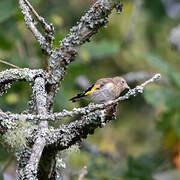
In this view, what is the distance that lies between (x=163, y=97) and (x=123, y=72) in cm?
183

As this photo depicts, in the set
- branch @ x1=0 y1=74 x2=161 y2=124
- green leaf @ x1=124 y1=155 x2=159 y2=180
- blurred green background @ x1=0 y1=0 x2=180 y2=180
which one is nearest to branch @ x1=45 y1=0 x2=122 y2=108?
branch @ x1=0 y1=74 x2=161 y2=124

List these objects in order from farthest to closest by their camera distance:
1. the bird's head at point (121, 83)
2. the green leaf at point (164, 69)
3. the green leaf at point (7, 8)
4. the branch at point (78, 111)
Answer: the green leaf at point (164, 69)
the green leaf at point (7, 8)
the bird's head at point (121, 83)
the branch at point (78, 111)

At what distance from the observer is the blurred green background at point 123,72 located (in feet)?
15.5

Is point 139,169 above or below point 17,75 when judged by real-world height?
above

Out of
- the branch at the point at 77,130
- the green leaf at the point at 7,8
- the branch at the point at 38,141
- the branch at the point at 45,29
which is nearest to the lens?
the branch at the point at 38,141

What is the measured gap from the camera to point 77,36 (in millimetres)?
→ 2393

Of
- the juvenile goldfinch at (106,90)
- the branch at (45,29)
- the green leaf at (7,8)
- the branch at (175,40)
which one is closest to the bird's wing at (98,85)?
the juvenile goldfinch at (106,90)

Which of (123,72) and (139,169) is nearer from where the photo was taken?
(139,169)

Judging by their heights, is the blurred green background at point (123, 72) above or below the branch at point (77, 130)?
above

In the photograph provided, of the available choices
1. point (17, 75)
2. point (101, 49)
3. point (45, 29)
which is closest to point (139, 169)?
point (101, 49)

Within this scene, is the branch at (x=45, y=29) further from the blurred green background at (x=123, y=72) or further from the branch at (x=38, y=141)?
the blurred green background at (x=123, y=72)

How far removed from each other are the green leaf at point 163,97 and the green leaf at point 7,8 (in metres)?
1.40

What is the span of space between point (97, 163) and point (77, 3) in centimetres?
247

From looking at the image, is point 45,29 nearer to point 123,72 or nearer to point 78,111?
point 78,111
